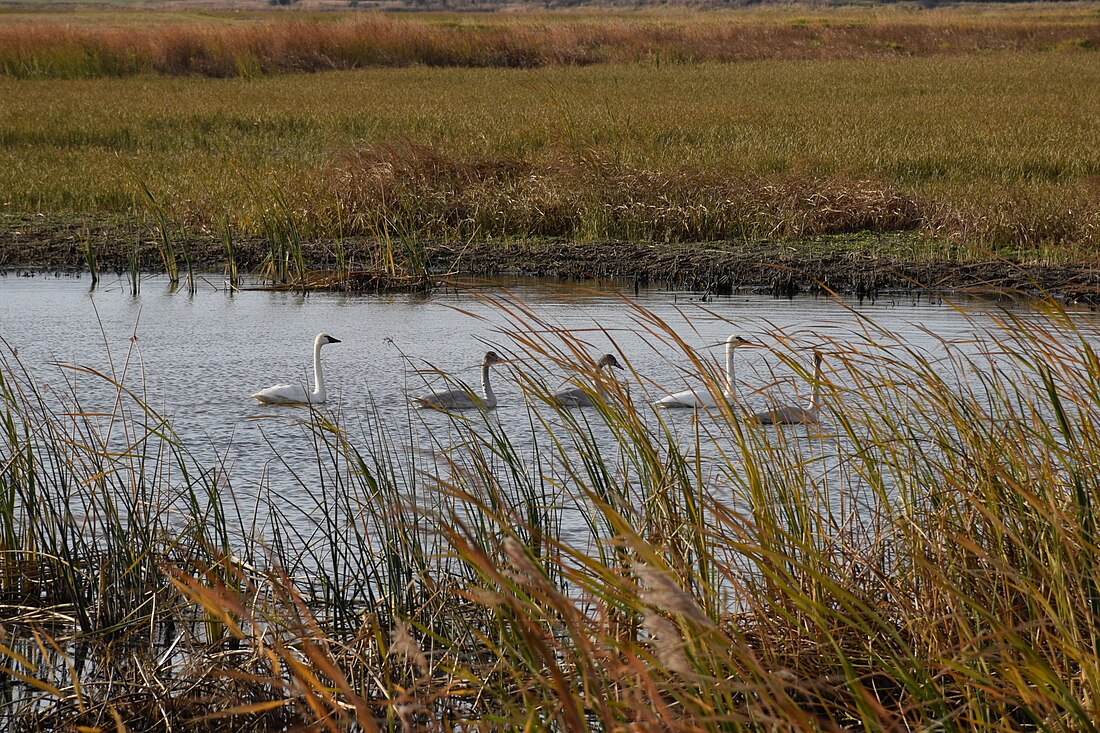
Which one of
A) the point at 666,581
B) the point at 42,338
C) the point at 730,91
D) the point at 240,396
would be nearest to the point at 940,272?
the point at 240,396

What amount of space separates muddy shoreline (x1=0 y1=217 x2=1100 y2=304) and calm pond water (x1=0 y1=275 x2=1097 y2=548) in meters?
0.47

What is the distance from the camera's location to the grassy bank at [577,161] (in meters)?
14.2

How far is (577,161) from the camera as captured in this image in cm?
1477

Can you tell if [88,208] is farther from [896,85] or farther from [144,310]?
[896,85]

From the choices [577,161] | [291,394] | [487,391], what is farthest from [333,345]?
[577,161]

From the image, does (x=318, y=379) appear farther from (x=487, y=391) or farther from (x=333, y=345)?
(x=333, y=345)

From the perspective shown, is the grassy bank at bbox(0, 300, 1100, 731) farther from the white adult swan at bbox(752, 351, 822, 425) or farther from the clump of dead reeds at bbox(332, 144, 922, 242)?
the clump of dead reeds at bbox(332, 144, 922, 242)

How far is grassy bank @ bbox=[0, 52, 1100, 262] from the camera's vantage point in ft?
46.7

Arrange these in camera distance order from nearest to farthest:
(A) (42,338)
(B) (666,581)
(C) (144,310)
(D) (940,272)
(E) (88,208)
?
(B) (666,581) → (A) (42,338) → (C) (144,310) → (D) (940,272) → (E) (88,208)

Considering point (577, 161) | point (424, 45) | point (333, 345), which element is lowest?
point (333, 345)

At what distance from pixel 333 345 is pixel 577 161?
5.65 meters

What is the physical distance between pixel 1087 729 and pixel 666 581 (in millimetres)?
1192

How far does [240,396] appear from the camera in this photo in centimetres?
826

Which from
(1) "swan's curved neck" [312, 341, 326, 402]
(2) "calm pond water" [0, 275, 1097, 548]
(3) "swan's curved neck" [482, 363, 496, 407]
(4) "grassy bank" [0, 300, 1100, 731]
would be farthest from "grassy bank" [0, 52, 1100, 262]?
(4) "grassy bank" [0, 300, 1100, 731]
